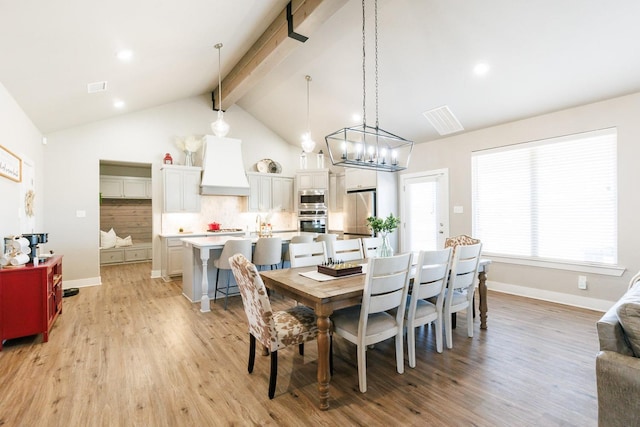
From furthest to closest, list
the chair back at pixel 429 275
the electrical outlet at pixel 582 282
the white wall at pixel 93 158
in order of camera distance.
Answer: the white wall at pixel 93 158
the electrical outlet at pixel 582 282
the chair back at pixel 429 275

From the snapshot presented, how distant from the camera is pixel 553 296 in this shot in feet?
14.1

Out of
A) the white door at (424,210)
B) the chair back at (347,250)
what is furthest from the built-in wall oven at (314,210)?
the chair back at (347,250)

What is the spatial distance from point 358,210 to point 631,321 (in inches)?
205

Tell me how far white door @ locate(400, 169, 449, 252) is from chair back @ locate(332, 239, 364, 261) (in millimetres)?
2691

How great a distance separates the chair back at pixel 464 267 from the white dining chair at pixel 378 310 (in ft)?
2.30

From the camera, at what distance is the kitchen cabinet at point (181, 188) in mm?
Result: 5930

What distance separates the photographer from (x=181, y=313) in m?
3.91

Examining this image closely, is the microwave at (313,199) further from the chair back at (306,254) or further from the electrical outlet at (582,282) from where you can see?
the electrical outlet at (582,282)

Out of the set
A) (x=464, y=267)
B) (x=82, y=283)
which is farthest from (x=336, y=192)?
(x=82, y=283)

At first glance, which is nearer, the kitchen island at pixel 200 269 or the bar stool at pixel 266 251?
the kitchen island at pixel 200 269

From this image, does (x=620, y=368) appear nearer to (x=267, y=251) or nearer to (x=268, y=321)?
(x=268, y=321)

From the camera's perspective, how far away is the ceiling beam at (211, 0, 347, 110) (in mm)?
3221

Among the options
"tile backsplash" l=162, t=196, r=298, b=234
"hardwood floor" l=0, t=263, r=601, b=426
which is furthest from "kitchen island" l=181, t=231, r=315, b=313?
"tile backsplash" l=162, t=196, r=298, b=234

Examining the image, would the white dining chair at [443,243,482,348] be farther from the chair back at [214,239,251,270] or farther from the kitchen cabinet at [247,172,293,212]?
the kitchen cabinet at [247,172,293,212]
